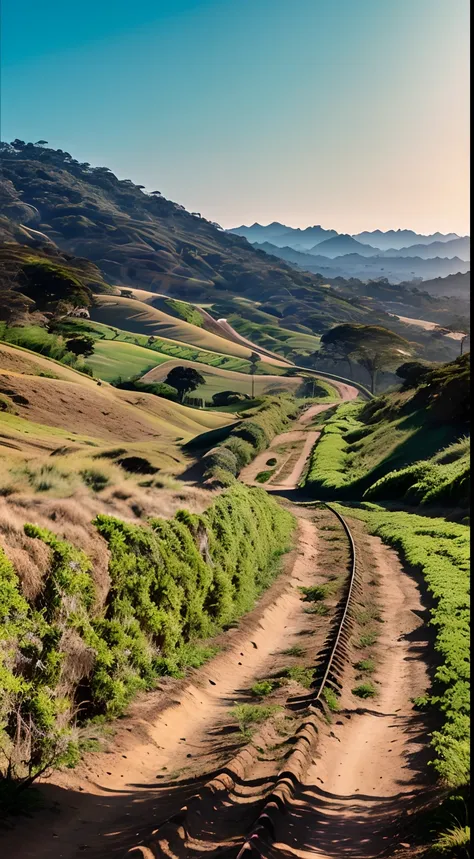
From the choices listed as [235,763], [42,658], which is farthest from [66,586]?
[235,763]

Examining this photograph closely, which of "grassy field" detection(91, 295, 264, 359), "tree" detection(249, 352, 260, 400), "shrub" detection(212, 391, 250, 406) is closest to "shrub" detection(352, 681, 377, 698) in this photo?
"shrub" detection(212, 391, 250, 406)

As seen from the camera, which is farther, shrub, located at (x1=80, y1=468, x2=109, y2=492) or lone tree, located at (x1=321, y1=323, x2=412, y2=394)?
lone tree, located at (x1=321, y1=323, x2=412, y2=394)

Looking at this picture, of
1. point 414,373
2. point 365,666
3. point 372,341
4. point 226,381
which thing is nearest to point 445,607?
point 365,666

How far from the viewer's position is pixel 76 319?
79.2 metres

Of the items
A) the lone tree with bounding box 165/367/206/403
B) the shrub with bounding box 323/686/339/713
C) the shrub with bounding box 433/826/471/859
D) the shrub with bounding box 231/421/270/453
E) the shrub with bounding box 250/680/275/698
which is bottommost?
the shrub with bounding box 250/680/275/698

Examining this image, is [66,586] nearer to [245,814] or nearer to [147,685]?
[147,685]

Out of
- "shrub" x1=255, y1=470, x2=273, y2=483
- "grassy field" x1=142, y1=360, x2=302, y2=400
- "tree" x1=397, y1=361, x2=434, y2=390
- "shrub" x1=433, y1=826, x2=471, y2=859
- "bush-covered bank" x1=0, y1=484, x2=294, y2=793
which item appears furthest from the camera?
"grassy field" x1=142, y1=360, x2=302, y2=400

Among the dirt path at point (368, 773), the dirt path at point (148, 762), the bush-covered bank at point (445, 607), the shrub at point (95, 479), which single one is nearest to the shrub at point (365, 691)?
the dirt path at point (368, 773)

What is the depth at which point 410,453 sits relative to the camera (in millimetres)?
49219

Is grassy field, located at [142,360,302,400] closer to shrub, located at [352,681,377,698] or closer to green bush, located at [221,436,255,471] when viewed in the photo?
green bush, located at [221,436,255,471]

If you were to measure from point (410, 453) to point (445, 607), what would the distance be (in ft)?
105

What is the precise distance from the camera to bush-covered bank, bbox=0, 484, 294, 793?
9.70 meters

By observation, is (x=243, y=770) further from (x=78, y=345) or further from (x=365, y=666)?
(x=78, y=345)

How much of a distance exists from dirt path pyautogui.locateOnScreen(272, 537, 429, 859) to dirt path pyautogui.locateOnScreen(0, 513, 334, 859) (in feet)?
5.57
